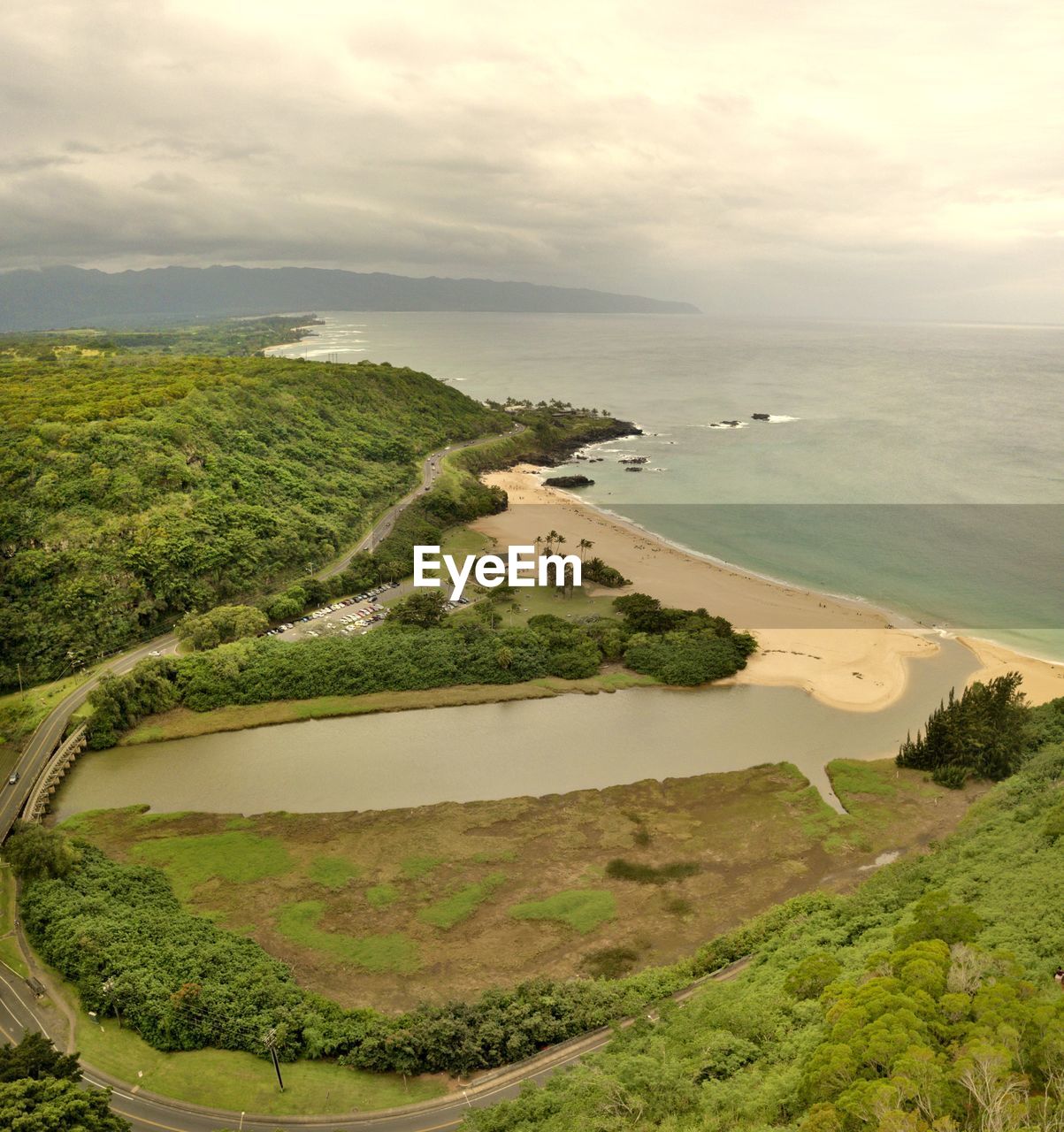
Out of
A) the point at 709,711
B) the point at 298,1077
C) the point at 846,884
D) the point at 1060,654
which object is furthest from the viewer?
the point at 1060,654

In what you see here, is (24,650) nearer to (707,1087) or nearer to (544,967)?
(544,967)

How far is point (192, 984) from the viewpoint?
34.5m

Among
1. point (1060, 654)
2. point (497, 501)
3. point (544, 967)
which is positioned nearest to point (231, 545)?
point (497, 501)

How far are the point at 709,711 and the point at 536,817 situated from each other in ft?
68.3

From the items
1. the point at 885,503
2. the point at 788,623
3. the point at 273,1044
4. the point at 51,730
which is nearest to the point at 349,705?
the point at 51,730

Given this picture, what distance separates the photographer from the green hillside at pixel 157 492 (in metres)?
70.3

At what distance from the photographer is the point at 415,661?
222 ft

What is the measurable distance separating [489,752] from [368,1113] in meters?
29.5

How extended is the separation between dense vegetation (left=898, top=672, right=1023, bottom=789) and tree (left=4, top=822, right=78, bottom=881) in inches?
2238

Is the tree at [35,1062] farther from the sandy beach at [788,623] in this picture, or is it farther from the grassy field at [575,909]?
the sandy beach at [788,623]

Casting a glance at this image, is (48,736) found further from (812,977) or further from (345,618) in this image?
(812,977)

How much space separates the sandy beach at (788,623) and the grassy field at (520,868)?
14.1 meters

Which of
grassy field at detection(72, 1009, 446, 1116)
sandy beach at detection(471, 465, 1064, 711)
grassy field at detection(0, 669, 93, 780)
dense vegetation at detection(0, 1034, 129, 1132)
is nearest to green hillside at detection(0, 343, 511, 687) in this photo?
grassy field at detection(0, 669, 93, 780)

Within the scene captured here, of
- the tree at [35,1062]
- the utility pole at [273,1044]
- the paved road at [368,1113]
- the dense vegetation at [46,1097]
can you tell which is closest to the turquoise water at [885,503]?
the paved road at [368,1113]
